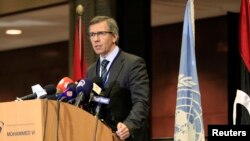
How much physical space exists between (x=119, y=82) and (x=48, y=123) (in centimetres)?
70

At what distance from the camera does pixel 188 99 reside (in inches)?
203

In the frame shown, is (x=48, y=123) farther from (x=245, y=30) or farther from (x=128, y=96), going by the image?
(x=245, y=30)

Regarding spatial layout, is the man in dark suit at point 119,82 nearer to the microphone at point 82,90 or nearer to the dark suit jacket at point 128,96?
the dark suit jacket at point 128,96

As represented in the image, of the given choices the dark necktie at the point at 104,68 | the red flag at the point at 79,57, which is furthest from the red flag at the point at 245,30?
the dark necktie at the point at 104,68

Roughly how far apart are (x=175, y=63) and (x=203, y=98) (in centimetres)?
70

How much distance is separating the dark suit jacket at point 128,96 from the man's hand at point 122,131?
0.05 metres

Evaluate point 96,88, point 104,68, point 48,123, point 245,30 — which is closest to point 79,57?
point 245,30

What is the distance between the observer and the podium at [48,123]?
3355 mm

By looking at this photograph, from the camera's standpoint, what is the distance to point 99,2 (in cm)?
776

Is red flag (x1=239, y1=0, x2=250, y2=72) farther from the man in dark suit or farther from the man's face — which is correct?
the man's face

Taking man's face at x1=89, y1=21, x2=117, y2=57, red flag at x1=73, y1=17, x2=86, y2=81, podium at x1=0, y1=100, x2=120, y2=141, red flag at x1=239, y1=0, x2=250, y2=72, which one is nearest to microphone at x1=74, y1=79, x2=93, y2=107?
podium at x1=0, y1=100, x2=120, y2=141

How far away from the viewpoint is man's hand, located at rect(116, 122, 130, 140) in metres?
3.63

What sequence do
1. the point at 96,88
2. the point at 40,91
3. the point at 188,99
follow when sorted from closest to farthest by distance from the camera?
the point at 40,91, the point at 96,88, the point at 188,99

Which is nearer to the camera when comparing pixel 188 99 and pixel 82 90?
pixel 82 90
